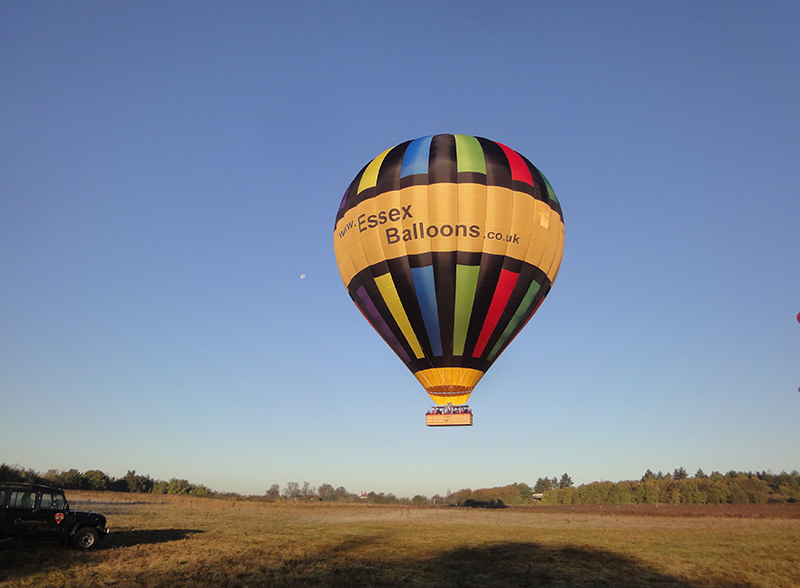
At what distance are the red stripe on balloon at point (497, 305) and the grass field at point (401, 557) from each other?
955 centimetres

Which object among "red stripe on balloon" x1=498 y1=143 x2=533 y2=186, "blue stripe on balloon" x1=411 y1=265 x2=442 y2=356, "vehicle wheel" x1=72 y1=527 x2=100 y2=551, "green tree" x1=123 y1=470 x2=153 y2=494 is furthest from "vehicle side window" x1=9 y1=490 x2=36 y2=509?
"green tree" x1=123 y1=470 x2=153 y2=494

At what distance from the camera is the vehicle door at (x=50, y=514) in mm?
15328

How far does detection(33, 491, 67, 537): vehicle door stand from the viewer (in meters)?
15.3

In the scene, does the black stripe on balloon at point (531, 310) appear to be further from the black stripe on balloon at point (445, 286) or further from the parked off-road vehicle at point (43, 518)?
the parked off-road vehicle at point (43, 518)

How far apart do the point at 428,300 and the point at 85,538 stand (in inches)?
672

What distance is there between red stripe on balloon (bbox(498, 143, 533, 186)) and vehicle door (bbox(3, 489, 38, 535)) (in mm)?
24008

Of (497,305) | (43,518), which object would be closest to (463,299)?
(497,305)

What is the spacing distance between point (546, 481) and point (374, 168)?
5074 inches

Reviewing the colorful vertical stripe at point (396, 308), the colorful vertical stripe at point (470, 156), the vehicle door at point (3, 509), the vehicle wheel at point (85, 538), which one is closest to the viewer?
the vehicle door at point (3, 509)

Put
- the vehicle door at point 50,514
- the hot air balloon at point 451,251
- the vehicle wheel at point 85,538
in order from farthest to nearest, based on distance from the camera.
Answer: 1. the hot air balloon at point 451,251
2. the vehicle wheel at point 85,538
3. the vehicle door at point 50,514

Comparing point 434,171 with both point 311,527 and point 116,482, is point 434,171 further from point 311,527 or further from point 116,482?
point 116,482

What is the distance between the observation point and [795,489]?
61375 mm

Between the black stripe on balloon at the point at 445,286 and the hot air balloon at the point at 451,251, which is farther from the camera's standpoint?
the hot air balloon at the point at 451,251

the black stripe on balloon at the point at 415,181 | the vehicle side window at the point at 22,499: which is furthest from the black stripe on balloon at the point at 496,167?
the vehicle side window at the point at 22,499
